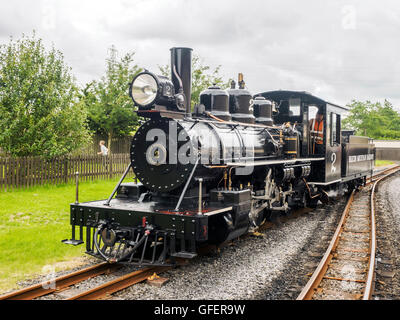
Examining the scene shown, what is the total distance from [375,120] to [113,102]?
191ft

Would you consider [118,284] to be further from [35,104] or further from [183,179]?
[35,104]

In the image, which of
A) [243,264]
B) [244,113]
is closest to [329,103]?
[244,113]

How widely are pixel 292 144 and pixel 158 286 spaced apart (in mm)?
5614

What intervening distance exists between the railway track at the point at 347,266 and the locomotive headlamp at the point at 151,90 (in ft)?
11.6

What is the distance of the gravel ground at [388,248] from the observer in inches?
221

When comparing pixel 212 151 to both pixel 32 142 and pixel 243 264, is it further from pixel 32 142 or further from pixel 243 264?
pixel 32 142

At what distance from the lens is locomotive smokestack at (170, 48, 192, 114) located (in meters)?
6.86

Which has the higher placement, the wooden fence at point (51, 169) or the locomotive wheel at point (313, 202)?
the wooden fence at point (51, 169)

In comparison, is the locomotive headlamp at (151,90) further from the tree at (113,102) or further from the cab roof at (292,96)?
the tree at (113,102)

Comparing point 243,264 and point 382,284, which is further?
point 243,264

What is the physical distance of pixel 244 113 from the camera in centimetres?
866

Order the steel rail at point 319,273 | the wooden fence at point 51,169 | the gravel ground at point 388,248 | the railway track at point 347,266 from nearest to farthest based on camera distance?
the steel rail at point 319,273 → the railway track at point 347,266 → the gravel ground at point 388,248 → the wooden fence at point 51,169

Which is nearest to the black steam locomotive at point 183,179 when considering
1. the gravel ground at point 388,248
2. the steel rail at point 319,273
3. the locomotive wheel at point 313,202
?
the steel rail at point 319,273

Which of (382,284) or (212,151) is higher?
(212,151)
